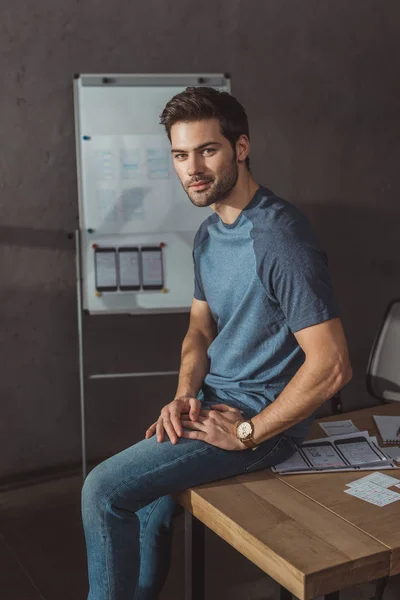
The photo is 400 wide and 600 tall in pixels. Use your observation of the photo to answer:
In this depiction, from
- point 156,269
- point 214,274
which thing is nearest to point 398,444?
point 214,274

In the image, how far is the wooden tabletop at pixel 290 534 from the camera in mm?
1231

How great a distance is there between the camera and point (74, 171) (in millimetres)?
3307

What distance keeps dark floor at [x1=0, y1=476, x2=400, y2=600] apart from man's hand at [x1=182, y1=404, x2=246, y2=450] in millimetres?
709

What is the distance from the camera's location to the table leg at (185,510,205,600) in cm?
161

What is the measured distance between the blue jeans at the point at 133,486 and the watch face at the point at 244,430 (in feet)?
0.14

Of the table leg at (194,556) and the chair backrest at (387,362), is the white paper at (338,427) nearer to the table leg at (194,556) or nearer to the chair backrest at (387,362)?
the table leg at (194,556)

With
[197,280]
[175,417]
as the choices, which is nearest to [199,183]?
[197,280]

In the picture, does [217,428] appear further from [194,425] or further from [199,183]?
[199,183]

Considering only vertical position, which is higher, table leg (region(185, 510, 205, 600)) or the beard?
the beard

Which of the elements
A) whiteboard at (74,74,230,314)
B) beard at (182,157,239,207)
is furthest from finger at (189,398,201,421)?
whiteboard at (74,74,230,314)

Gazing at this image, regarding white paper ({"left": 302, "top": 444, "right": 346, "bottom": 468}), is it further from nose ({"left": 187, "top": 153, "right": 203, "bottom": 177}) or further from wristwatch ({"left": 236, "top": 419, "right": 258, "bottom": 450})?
nose ({"left": 187, "top": 153, "right": 203, "bottom": 177})

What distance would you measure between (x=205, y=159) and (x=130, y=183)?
1369mm

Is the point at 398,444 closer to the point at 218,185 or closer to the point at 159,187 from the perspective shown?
the point at 218,185

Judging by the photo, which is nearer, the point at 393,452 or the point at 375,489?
the point at 375,489
